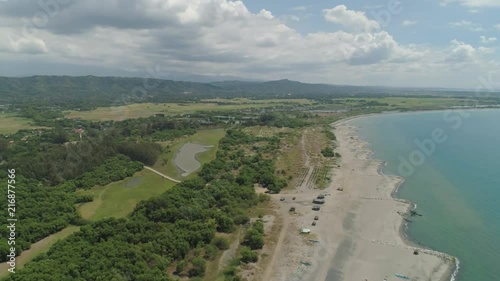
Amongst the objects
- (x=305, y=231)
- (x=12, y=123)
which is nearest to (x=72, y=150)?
(x=305, y=231)

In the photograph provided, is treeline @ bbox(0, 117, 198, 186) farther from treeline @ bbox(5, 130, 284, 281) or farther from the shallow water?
treeline @ bbox(5, 130, 284, 281)

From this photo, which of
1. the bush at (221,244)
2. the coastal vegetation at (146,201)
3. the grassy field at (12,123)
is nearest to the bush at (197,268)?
the coastal vegetation at (146,201)

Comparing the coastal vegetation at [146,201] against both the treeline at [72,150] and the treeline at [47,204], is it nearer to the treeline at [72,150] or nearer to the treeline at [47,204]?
the treeline at [47,204]

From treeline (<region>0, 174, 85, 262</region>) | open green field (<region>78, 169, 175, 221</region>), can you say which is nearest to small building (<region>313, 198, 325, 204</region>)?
open green field (<region>78, 169, 175, 221</region>)

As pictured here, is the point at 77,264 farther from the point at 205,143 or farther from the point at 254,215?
the point at 205,143

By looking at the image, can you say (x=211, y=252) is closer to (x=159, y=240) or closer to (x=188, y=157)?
(x=159, y=240)

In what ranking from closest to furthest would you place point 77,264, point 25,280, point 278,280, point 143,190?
point 25,280, point 77,264, point 278,280, point 143,190

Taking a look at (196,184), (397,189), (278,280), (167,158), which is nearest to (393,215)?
(397,189)
